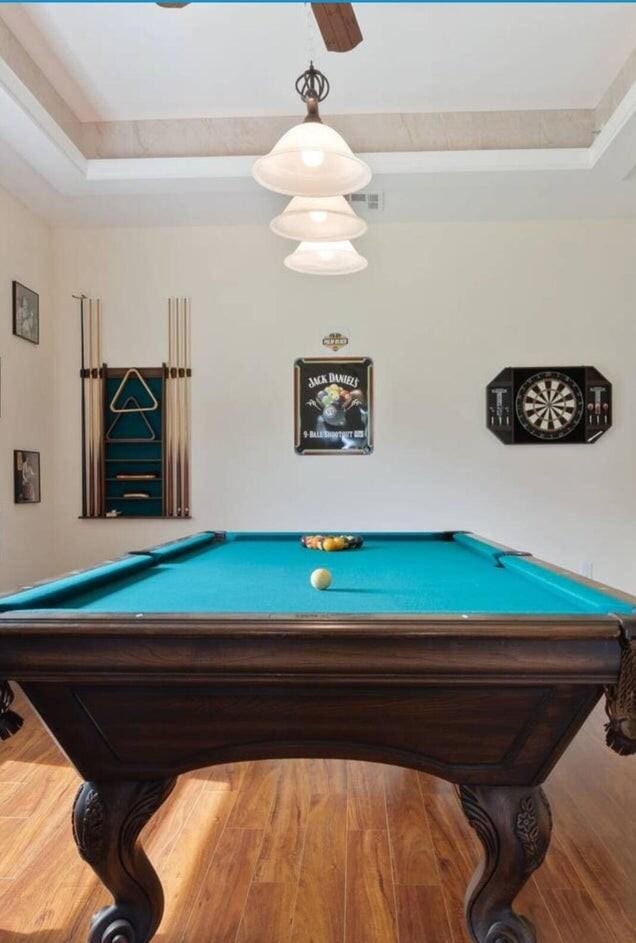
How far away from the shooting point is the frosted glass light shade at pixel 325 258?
2695mm

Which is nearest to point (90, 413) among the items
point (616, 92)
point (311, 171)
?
point (311, 171)

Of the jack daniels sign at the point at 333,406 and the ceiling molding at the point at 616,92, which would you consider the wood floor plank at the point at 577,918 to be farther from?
the ceiling molding at the point at 616,92

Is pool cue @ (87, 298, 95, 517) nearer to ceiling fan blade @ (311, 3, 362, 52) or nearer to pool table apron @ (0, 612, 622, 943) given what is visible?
ceiling fan blade @ (311, 3, 362, 52)

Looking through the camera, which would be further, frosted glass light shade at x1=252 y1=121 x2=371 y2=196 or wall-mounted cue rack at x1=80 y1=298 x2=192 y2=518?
wall-mounted cue rack at x1=80 y1=298 x2=192 y2=518

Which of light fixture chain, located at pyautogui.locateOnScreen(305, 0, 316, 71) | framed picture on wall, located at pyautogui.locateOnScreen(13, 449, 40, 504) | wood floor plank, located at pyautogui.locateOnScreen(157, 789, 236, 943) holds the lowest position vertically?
wood floor plank, located at pyautogui.locateOnScreen(157, 789, 236, 943)

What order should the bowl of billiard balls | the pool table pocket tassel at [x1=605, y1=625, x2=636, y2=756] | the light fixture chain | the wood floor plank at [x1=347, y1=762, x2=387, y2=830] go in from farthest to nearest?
the light fixture chain < the bowl of billiard balls < the wood floor plank at [x1=347, y1=762, x2=387, y2=830] < the pool table pocket tassel at [x1=605, y1=625, x2=636, y2=756]

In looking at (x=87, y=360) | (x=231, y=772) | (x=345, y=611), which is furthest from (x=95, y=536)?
(x=345, y=611)

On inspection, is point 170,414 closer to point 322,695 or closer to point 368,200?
point 368,200

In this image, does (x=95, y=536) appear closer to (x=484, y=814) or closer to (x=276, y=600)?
(x=276, y=600)

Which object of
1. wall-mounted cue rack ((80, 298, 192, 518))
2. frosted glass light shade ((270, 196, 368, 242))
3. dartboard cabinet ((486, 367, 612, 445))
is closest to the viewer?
frosted glass light shade ((270, 196, 368, 242))

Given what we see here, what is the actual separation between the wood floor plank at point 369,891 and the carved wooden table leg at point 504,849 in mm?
279

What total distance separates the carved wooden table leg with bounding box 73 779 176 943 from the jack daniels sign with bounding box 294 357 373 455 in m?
3.34

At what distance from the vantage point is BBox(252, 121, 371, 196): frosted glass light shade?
2096mm

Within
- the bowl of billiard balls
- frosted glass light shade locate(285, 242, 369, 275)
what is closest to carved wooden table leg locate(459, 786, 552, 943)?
the bowl of billiard balls
